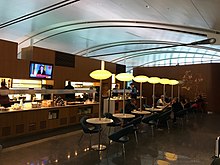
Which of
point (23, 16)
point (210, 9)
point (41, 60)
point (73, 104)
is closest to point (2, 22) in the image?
point (23, 16)

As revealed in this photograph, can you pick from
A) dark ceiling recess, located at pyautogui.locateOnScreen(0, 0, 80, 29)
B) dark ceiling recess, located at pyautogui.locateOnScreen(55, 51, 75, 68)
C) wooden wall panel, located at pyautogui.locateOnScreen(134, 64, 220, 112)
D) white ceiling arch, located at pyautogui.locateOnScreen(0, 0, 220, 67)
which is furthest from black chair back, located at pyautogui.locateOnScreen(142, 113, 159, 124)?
wooden wall panel, located at pyautogui.locateOnScreen(134, 64, 220, 112)

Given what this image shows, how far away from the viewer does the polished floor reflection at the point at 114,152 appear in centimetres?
445

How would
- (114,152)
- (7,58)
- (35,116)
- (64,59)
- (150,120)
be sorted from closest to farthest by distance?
(114,152) < (7,58) < (35,116) < (150,120) < (64,59)

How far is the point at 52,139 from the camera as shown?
20.1 feet

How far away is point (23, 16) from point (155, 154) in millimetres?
8841

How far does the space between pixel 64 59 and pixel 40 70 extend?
A: 1448mm

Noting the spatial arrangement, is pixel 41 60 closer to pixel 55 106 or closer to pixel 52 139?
pixel 55 106

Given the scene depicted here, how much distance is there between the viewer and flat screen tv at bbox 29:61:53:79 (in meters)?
7.36

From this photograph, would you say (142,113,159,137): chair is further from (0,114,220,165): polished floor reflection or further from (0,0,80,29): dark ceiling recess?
(0,0,80,29): dark ceiling recess

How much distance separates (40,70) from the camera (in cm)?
766

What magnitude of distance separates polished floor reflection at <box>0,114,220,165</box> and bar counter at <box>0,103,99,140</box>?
0.61m

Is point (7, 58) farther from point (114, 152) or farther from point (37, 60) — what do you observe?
point (114, 152)

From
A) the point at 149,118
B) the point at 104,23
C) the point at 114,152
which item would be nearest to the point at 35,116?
the point at 114,152

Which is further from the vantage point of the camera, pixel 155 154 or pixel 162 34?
pixel 162 34
